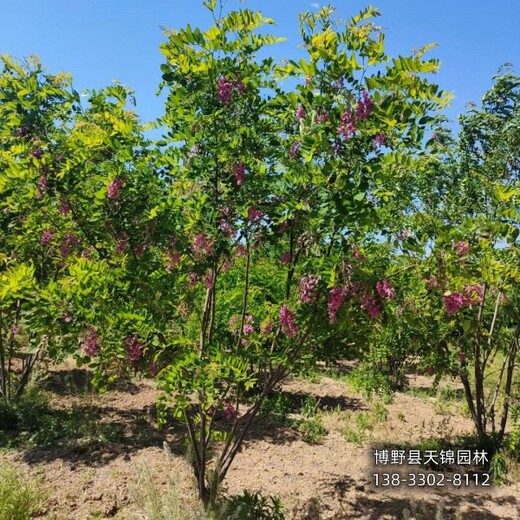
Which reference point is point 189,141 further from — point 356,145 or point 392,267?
point 392,267

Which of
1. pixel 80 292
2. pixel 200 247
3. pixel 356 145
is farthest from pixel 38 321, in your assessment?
pixel 356 145

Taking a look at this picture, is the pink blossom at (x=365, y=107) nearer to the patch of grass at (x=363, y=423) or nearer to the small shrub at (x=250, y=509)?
the small shrub at (x=250, y=509)

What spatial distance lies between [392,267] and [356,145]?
0.83 m

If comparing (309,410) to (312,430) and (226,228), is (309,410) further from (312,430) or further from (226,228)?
(226,228)

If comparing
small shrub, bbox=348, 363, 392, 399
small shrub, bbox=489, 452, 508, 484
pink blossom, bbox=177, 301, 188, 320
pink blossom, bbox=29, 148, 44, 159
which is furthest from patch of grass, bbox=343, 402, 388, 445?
pink blossom, bbox=29, 148, 44, 159

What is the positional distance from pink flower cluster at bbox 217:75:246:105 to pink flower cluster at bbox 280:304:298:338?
1388 mm

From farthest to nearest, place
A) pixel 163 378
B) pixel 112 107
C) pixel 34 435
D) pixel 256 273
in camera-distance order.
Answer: pixel 256 273 → pixel 34 435 → pixel 112 107 → pixel 163 378

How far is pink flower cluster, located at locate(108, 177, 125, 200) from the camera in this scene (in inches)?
118

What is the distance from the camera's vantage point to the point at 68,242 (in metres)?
3.70

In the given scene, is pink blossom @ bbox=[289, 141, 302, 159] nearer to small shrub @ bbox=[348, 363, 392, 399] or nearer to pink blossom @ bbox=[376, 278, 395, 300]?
pink blossom @ bbox=[376, 278, 395, 300]

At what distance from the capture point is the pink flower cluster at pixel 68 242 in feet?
12.1

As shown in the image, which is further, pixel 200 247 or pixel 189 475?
pixel 189 475

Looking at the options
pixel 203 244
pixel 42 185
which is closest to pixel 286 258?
pixel 203 244

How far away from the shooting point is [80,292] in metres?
2.65
